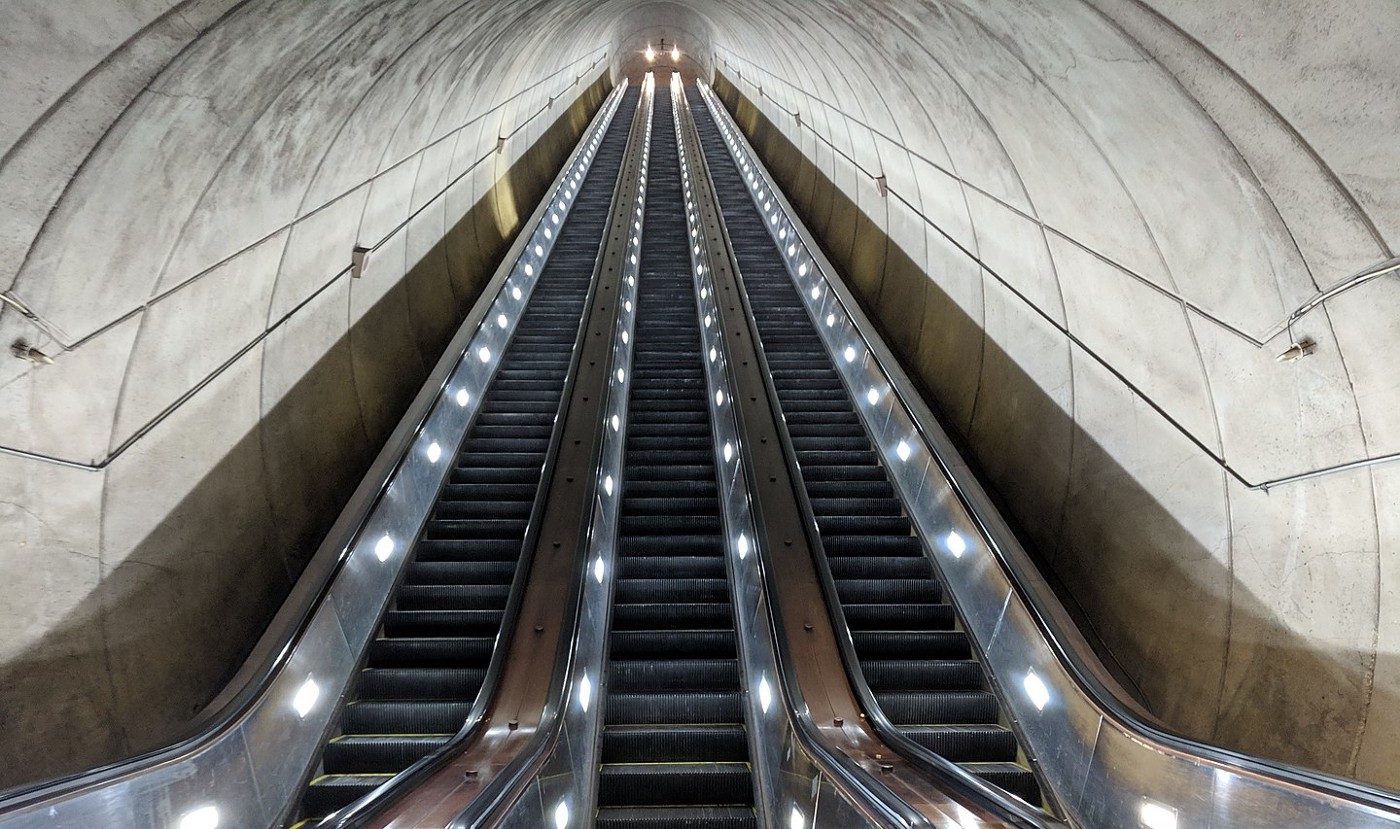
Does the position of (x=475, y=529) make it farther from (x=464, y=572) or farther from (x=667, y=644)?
(x=667, y=644)

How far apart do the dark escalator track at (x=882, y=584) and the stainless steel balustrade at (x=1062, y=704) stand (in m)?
0.14

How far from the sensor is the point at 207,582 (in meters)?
4.77

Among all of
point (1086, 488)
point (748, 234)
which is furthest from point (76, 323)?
point (748, 234)

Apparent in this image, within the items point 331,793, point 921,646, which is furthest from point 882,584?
point 331,793

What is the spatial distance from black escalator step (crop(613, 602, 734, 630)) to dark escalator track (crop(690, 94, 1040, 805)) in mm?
822

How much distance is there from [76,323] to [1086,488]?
5.70 m

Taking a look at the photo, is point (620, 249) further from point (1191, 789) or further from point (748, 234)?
point (1191, 789)

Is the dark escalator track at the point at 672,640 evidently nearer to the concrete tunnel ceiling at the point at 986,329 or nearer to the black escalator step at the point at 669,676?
the black escalator step at the point at 669,676

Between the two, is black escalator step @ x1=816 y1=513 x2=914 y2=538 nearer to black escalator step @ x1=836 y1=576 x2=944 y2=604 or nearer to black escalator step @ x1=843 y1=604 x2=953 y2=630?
black escalator step @ x1=836 y1=576 x2=944 y2=604

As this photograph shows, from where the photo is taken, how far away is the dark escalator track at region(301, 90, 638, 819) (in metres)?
4.29

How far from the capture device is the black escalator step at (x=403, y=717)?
4508 mm

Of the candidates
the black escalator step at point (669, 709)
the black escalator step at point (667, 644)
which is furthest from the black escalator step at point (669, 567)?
the black escalator step at point (669, 709)

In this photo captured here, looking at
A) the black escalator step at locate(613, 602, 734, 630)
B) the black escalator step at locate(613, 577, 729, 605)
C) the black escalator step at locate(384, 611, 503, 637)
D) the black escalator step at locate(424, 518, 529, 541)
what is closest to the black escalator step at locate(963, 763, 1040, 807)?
the black escalator step at locate(613, 602, 734, 630)

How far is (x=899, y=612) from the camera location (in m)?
5.39
